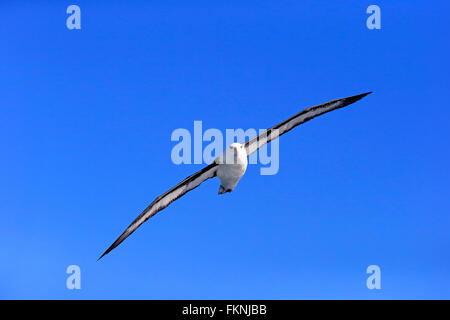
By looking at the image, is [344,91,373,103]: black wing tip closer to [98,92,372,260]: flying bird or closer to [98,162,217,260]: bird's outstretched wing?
[98,92,372,260]: flying bird

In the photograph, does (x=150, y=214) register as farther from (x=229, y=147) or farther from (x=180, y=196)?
(x=229, y=147)

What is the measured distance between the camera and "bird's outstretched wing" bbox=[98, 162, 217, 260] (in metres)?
12.4

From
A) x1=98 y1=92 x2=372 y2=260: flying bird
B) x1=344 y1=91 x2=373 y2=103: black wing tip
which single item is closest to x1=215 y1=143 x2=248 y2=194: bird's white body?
x1=98 y1=92 x2=372 y2=260: flying bird

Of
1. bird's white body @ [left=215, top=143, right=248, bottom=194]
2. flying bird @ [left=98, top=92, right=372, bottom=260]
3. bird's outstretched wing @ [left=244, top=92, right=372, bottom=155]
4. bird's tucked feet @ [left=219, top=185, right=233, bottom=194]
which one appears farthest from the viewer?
bird's tucked feet @ [left=219, top=185, right=233, bottom=194]

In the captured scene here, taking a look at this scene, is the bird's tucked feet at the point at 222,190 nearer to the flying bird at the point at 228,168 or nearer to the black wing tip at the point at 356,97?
the flying bird at the point at 228,168

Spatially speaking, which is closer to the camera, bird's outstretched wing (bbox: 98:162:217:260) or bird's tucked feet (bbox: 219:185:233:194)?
bird's outstretched wing (bbox: 98:162:217:260)

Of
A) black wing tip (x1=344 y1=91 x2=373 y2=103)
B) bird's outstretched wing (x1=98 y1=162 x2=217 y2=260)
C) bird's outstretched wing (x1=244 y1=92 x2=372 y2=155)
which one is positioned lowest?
bird's outstretched wing (x1=98 y1=162 x2=217 y2=260)

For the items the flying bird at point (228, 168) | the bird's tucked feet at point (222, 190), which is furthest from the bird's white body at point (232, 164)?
the bird's tucked feet at point (222, 190)

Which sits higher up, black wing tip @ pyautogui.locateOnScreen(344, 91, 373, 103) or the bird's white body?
black wing tip @ pyautogui.locateOnScreen(344, 91, 373, 103)

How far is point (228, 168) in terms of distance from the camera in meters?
12.1

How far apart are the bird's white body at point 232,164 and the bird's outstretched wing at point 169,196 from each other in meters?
0.34

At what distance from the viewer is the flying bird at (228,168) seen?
12.1 m

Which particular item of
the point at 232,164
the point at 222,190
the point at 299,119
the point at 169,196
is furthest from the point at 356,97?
the point at 169,196
